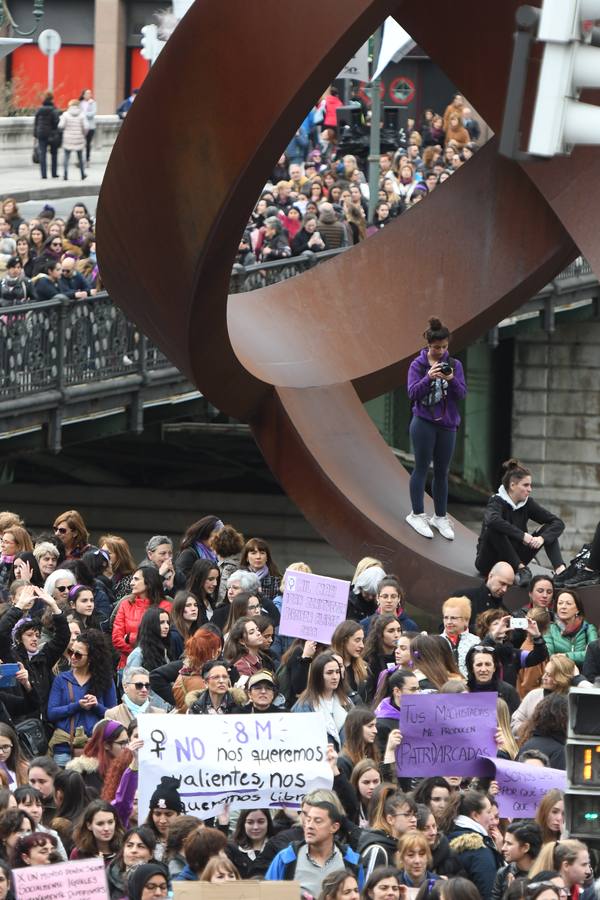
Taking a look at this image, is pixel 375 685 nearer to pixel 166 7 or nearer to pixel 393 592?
pixel 393 592

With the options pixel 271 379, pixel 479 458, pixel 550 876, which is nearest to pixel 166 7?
pixel 479 458

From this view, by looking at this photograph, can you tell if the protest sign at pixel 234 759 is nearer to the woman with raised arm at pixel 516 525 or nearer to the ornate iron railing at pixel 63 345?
the woman with raised arm at pixel 516 525

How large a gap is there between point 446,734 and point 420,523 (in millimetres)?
6664

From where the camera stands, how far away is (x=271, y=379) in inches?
658

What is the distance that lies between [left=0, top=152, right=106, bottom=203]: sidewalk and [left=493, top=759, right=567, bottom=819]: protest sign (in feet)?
76.7

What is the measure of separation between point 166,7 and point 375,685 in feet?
142

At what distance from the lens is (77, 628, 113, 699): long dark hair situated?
11.4 metres

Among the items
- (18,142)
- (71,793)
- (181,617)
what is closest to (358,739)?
(71,793)

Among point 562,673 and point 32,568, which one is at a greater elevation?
point 32,568

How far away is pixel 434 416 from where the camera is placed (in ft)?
51.7

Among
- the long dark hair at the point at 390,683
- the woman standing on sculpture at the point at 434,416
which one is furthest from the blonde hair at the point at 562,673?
the woman standing on sculpture at the point at 434,416

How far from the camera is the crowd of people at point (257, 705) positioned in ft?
29.9

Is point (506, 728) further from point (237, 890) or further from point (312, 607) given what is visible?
point (237, 890)

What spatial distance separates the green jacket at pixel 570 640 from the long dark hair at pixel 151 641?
7.46 ft
